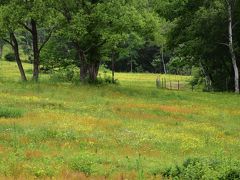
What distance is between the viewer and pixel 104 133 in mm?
23203

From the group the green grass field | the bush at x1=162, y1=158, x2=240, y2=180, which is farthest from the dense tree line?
the bush at x1=162, y1=158, x2=240, y2=180

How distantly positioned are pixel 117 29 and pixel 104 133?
25086 mm

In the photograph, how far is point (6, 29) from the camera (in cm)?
4741

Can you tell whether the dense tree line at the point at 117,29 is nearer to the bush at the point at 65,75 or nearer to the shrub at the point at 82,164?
the bush at the point at 65,75

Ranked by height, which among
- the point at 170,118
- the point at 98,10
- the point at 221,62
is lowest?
the point at 170,118

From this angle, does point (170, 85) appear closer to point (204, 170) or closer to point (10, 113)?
point (10, 113)

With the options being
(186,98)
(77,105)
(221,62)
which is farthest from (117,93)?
(221,62)

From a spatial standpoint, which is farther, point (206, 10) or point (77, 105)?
point (206, 10)

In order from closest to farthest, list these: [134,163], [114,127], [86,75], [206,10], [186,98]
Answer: [134,163]
[114,127]
[186,98]
[86,75]
[206,10]

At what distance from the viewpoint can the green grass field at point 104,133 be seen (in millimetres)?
15461

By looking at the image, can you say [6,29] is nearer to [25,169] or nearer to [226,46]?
[226,46]

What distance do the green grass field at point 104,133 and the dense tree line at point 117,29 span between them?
741 cm

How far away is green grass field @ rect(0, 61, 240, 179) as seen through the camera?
50.7 ft

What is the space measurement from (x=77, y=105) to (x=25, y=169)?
63.5ft
